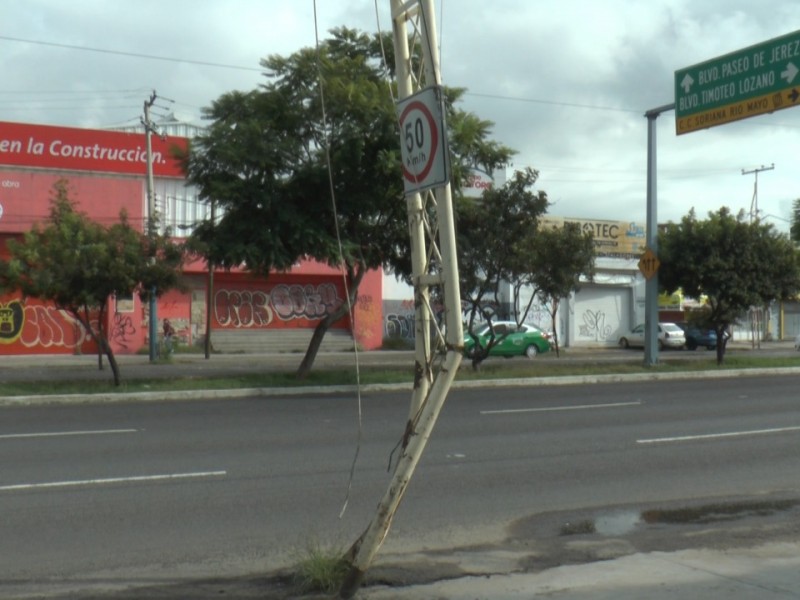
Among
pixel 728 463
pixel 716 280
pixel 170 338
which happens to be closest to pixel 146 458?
pixel 728 463

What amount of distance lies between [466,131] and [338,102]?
2818mm

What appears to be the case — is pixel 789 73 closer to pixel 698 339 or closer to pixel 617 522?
pixel 617 522

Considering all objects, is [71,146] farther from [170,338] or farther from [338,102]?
[338,102]

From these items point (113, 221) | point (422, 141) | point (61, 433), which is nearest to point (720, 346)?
point (61, 433)

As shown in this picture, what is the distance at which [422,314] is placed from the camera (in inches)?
247

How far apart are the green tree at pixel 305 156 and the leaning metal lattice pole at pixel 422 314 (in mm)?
13793

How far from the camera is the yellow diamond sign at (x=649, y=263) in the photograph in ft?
87.7

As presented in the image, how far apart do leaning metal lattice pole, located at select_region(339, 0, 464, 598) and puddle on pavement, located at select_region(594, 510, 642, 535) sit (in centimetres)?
313

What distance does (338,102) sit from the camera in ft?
66.5

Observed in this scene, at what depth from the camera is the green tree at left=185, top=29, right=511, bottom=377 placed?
66.9 ft

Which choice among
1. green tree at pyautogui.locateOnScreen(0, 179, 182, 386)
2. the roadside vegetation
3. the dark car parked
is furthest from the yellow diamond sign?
the dark car parked

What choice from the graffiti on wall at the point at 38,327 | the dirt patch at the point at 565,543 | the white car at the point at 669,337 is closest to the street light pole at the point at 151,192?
the graffiti on wall at the point at 38,327

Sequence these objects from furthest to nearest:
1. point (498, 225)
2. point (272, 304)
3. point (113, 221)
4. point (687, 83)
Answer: point (272, 304) → point (113, 221) → point (498, 225) → point (687, 83)

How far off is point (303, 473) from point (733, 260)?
66.7ft
